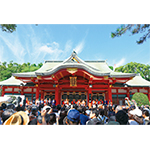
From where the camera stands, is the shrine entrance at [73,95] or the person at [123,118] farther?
the shrine entrance at [73,95]

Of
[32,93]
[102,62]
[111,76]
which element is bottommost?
[32,93]

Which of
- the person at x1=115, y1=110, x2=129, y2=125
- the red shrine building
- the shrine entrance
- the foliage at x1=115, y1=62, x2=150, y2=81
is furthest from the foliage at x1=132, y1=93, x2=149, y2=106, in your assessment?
the foliage at x1=115, y1=62, x2=150, y2=81

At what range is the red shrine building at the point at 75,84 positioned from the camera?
37.0 feet

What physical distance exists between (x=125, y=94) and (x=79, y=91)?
5.93 meters

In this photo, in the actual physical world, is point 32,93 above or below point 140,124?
above

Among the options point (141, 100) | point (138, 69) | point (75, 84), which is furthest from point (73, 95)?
point (138, 69)

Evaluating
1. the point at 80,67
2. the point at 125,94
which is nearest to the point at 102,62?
the point at 125,94

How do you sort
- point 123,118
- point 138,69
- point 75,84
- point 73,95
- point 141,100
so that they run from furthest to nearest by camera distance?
point 138,69 → point 73,95 → point 75,84 → point 141,100 → point 123,118

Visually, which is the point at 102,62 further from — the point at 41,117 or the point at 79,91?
the point at 41,117

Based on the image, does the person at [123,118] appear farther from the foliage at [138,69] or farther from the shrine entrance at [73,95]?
the foliage at [138,69]

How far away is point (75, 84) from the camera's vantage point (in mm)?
12422

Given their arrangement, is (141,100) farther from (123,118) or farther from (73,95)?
(123,118)

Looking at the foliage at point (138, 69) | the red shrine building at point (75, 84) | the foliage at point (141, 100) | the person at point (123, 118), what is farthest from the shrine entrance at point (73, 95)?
the foliage at point (138, 69)

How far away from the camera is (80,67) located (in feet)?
36.2
